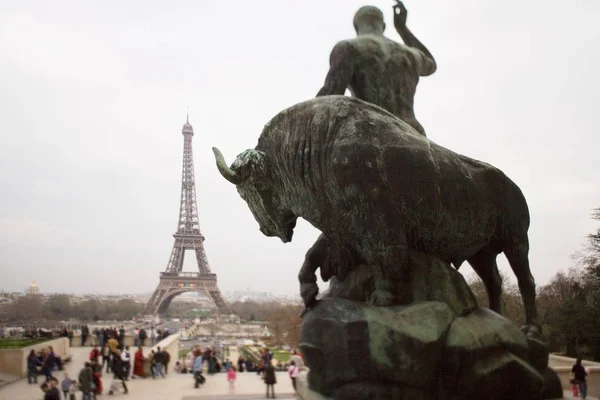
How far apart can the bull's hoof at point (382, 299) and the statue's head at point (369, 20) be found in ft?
7.25

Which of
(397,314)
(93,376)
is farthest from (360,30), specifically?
(93,376)

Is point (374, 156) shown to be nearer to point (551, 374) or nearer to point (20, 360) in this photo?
point (551, 374)

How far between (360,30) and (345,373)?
107 inches

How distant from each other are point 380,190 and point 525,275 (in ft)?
4.38

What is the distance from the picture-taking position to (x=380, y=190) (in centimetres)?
324

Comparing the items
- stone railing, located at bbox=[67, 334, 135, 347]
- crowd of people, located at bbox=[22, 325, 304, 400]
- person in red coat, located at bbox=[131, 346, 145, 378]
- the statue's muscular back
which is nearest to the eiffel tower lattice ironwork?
stone railing, located at bbox=[67, 334, 135, 347]

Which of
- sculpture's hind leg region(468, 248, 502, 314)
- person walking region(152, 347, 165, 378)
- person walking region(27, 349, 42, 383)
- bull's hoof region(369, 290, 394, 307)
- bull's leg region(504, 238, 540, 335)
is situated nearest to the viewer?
bull's hoof region(369, 290, 394, 307)

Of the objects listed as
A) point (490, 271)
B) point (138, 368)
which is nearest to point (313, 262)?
point (490, 271)

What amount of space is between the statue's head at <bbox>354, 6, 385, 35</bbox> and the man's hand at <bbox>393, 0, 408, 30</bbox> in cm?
23

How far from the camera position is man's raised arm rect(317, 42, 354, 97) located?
3.95m

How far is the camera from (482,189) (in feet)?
11.8

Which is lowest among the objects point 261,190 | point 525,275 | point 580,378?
point 580,378

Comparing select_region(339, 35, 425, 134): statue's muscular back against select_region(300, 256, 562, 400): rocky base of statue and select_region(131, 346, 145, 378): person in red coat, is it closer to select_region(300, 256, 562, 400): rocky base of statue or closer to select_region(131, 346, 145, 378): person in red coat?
select_region(300, 256, 562, 400): rocky base of statue

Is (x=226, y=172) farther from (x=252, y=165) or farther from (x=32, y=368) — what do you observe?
(x=32, y=368)
